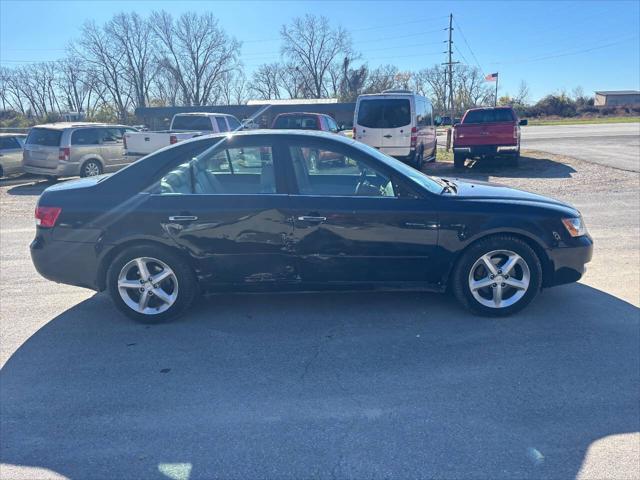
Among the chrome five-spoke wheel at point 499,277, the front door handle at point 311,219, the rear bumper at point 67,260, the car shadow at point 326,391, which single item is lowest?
the car shadow at point 326,391

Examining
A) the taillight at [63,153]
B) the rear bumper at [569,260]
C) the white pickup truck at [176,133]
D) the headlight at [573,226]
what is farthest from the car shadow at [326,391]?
the taillight at [63,153]

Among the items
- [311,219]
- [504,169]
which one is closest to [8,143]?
[504,169]

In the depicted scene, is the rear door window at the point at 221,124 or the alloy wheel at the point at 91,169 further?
the rear door window at the point at 221,124

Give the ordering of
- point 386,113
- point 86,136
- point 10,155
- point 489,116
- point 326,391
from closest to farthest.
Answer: point 326,391 → point 386,113 → point 86,136 → point 489,116 → point 10,155

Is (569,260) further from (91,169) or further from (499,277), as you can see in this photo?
(91,169)

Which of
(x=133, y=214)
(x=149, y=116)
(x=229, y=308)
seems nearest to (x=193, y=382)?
(x=229, y=308)

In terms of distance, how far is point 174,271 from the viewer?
4.24 m

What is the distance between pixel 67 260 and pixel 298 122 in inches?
512

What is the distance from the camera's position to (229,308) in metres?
4.65

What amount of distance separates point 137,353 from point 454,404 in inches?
93.0

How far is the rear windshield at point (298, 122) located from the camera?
16.5 metres

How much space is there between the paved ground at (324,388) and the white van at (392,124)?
30.9 ft

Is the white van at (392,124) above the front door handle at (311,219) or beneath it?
above

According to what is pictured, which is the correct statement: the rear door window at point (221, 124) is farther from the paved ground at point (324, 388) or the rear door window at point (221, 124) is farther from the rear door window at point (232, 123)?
the paved ground at point (324, 388)
